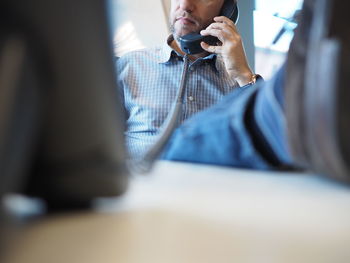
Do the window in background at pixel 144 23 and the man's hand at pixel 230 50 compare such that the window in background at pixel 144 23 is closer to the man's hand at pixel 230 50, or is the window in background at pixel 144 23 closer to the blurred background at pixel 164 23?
the blurred background at pixel 164 23

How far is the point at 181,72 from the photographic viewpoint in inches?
40.4

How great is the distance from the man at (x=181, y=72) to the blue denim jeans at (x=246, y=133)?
0.52 m

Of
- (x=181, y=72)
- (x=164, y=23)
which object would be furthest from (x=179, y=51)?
(x=164, y=23)

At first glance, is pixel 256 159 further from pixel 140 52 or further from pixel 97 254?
pixel 140 52

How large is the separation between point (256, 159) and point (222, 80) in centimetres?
76

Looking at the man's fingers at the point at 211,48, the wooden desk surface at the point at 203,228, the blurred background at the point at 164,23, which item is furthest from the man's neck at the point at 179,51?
the wooden desk surface at the point at 203,228

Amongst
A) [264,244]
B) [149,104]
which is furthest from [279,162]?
[149,104]

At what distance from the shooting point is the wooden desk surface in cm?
19

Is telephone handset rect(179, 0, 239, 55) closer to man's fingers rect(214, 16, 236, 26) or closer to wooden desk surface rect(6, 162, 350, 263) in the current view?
man's fingers rect(214, 16, 236, 26)

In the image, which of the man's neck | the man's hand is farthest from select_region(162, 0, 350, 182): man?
the man's neck

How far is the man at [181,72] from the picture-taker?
0.95 m

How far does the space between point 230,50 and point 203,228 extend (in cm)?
85

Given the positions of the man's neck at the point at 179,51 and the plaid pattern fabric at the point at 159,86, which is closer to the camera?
the plaid pattern fabric at the point at 159,86

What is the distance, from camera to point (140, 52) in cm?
112
